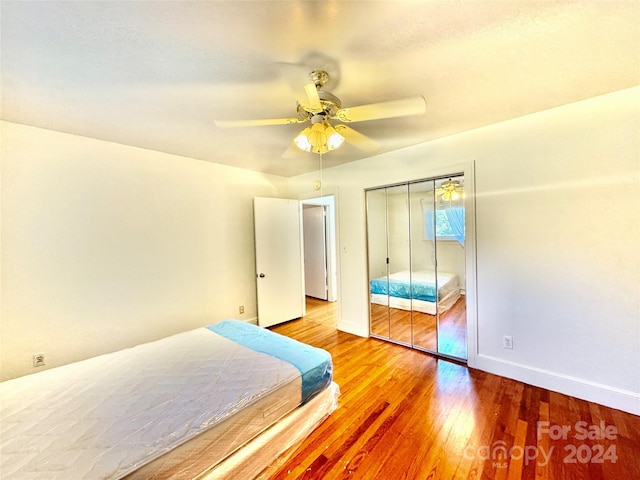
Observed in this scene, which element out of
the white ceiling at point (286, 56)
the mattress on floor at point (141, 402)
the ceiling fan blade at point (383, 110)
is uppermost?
the white ceiling at point (286, 56)

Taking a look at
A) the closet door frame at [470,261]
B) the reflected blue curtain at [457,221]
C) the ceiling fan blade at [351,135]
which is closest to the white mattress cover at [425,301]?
the closet door frame at [470,261]

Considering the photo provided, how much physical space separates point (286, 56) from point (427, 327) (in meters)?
3.05

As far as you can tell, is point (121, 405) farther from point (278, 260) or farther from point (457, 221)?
point (457, 221)

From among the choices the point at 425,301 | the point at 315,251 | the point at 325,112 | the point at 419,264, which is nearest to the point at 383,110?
the point at 325,112

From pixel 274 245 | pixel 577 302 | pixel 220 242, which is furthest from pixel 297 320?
pixel 577 302

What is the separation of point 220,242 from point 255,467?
2.53 meters

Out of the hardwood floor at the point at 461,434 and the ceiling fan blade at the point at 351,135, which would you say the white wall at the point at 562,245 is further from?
the ceiling fan blade at the point at 351,135

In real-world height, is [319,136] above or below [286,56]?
below

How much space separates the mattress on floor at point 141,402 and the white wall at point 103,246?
0.72 metres

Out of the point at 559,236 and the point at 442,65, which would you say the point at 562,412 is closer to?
the point at 559,236

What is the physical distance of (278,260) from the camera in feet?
12.6

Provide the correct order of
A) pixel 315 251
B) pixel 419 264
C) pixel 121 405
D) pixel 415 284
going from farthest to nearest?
pixel 315 251
pixel 415 284
pixel 419 264
pixel 121 405

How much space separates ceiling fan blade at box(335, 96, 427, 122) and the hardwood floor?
2.07 metres

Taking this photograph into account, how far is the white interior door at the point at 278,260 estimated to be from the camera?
3.63m
